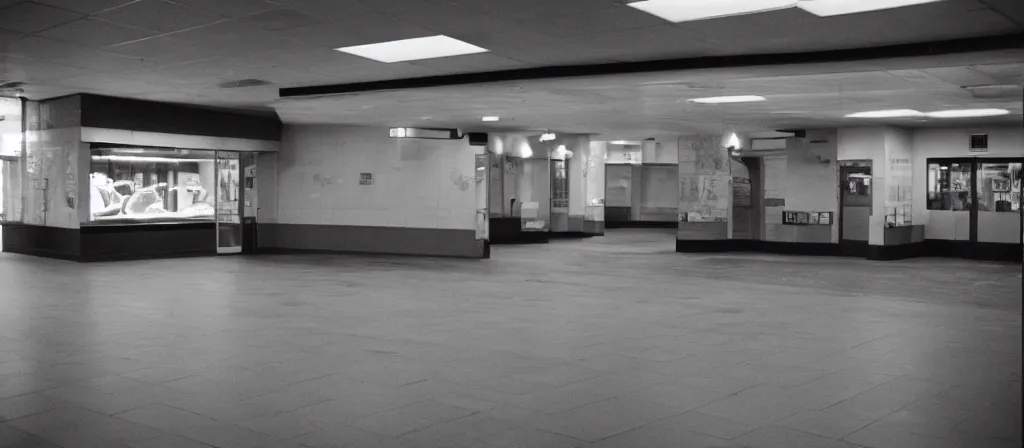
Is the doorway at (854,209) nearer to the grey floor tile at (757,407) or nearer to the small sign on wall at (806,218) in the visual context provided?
the small sign on wall at (806,218)

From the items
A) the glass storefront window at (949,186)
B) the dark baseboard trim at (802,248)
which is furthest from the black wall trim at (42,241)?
the glass storefront window at (949,186)

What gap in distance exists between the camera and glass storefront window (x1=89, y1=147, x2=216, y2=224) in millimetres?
15836

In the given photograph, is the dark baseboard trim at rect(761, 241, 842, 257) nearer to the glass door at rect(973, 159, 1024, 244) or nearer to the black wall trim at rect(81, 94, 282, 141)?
the glass door at rect(973, 159, 1024, 244)

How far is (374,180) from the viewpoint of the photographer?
18.7 metres

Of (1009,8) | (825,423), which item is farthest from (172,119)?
(825,423)

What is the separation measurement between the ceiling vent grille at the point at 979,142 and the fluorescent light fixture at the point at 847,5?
1301 cm

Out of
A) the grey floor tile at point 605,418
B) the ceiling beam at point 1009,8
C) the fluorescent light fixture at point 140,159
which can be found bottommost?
the grey floor tile at point 605,418

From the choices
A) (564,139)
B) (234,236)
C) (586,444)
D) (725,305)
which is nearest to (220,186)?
(234,236)

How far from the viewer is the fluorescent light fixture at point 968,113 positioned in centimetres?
1432

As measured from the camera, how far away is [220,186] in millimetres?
18188

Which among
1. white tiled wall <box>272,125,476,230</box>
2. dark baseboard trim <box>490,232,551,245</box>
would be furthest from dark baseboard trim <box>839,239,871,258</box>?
white tiled wall <box>272,125,476,230</box>

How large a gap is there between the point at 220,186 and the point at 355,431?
14.6 m

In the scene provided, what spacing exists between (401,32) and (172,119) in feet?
33.6

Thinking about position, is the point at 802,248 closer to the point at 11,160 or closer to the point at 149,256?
the point at 149,256
